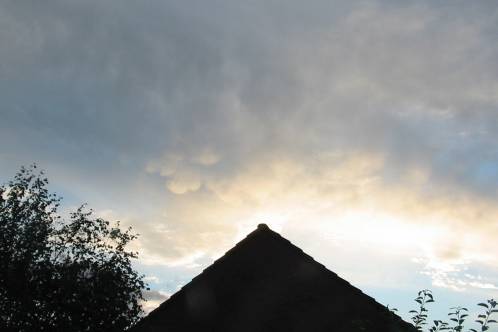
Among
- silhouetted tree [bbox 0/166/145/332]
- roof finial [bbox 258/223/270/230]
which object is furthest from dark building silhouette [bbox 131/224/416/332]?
silhouetted tree [bbox 0/166/145/332]

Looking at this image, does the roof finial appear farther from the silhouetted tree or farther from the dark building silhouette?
the silhouetted tree

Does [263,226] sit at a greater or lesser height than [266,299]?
greater

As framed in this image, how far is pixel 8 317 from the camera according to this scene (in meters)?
28.8

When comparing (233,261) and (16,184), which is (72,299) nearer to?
(16,184)

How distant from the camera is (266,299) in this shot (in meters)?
12.8

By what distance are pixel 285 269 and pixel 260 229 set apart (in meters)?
1.72

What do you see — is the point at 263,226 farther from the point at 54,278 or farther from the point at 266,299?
the point at 54,278

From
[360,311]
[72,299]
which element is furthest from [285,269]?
[72,299]

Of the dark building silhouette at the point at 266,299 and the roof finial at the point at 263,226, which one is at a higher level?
the roof finial at the point at 263,226

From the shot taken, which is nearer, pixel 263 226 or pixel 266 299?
pixel 266 299

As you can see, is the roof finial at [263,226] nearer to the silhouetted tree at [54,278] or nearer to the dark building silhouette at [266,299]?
the dark building silhouette at [266,299]

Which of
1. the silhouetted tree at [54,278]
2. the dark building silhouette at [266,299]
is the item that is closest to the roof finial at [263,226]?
the dark building silhouette at [266,299]

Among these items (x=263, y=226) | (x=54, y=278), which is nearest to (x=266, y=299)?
(x=263, y=226)

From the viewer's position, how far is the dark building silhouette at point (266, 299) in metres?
12.4
